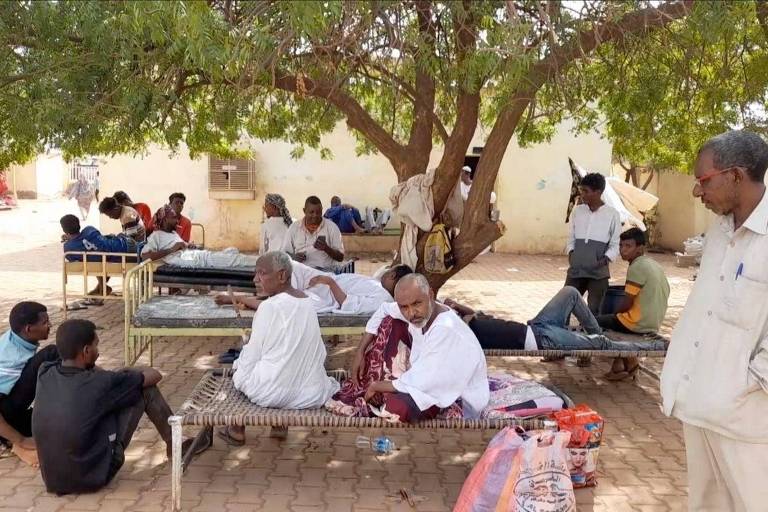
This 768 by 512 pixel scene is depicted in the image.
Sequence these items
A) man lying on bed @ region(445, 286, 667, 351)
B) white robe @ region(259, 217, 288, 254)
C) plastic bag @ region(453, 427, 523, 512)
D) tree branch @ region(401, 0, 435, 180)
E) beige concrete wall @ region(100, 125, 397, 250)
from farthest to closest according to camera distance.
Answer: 1. beige concrete wall @ region(100, 125, 397, 250)
2. white robe @ region(259, 217, 288, 254)
3. tree branch @ region(401, 0, 435, 180)
4. man lying on bed @ region(445, 286, 667, 351)
5. plastic bag @ region(453, 427, 523, 512)

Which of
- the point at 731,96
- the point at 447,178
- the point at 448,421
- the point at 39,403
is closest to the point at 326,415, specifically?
the point at 448,421

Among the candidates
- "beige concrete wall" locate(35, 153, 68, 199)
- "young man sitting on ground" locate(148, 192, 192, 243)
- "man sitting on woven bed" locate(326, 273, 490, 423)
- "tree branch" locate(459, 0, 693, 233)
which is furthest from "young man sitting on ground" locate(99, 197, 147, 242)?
"beige concrete wall" locate(35, 153, 68, 199)

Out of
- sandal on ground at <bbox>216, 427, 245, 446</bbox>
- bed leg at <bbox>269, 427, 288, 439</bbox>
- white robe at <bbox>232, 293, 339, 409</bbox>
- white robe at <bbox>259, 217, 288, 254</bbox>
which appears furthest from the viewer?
white robe at <bbox>259, 217, 288, 254</bbox>

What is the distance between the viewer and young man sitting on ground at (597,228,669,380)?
650 cm

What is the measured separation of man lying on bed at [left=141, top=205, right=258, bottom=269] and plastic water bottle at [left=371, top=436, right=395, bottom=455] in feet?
14.2

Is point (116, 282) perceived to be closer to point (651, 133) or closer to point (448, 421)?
point (651, 133)

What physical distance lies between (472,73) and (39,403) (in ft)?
10.7

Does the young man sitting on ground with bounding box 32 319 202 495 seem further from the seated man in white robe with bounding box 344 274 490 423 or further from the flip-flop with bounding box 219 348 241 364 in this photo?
the flip-flop with bounding box 219 348 241 364

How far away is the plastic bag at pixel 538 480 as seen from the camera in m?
3.78

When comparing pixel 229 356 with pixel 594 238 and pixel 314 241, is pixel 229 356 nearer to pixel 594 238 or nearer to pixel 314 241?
pixel 314 241

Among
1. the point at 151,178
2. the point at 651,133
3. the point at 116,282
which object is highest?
the point at 651,133

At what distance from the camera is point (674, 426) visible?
5.89 metres

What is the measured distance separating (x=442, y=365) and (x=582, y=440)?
96 cm

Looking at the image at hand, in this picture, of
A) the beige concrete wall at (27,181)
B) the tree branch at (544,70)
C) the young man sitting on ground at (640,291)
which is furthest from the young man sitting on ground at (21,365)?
the beige concrete wall at (27,181)
